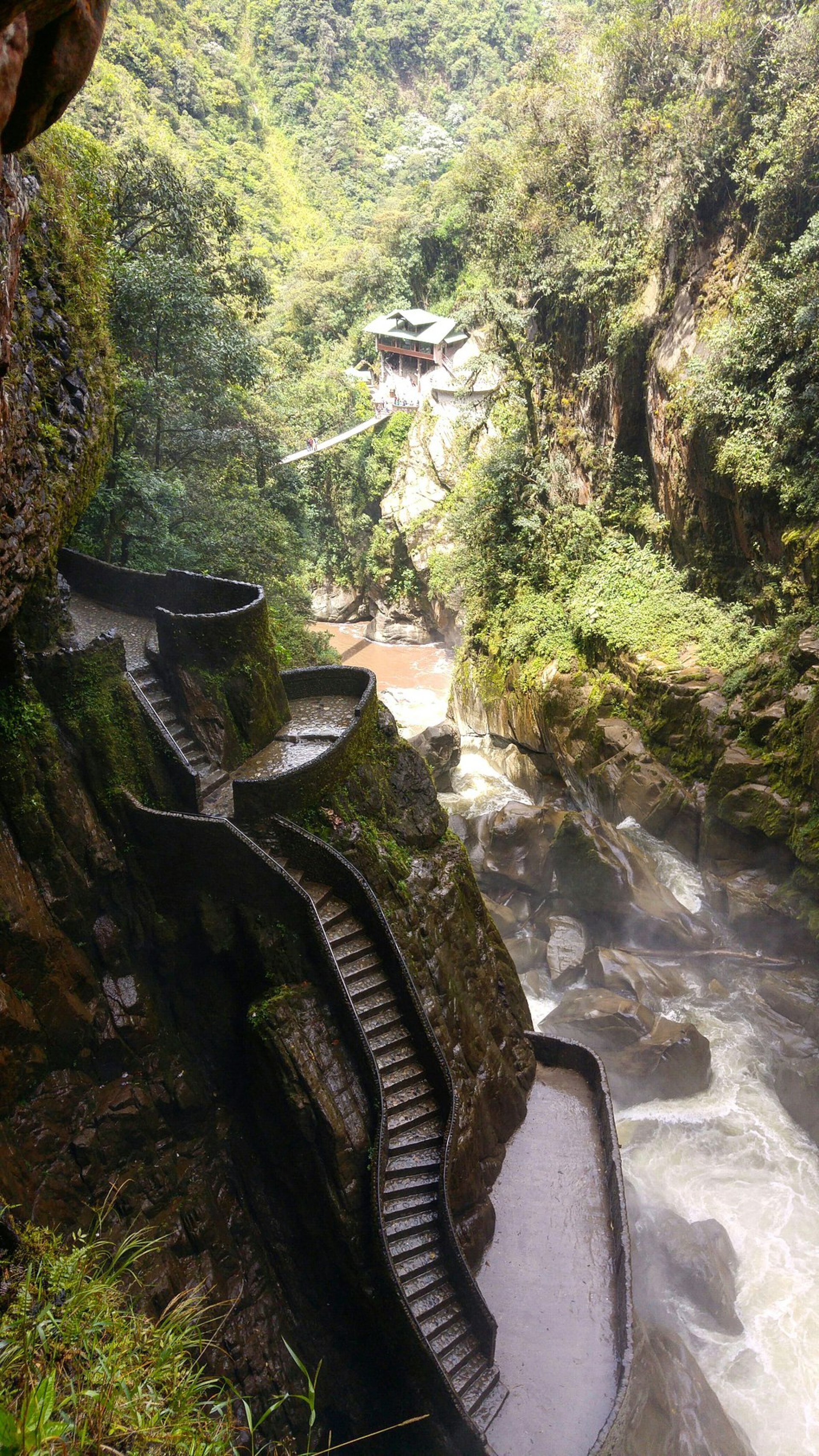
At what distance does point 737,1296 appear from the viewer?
1191 cm

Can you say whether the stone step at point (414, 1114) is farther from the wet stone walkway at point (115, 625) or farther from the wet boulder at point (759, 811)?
the wet boulder at point (759, 811)

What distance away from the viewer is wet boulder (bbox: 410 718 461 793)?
74.8 feet

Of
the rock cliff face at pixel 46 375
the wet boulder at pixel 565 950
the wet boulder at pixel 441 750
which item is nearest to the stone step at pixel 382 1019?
the rock cliff face at pixel 46 375

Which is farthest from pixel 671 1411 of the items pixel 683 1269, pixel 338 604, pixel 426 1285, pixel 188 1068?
pixel 338 604

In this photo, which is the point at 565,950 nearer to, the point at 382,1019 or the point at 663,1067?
the point at 663,1067

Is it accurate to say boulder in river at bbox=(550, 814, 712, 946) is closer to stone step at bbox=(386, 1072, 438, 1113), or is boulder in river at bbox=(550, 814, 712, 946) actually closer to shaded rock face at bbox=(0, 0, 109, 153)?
stone step at bbox=(386, 1072, 438, 1113)

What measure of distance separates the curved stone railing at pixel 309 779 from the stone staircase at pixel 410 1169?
645 millimetres

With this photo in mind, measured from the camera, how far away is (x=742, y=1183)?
13.2 metres

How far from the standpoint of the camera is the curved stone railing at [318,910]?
901 cm

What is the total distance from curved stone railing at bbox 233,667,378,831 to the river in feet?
24.0

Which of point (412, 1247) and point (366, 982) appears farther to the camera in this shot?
point (366, 982)

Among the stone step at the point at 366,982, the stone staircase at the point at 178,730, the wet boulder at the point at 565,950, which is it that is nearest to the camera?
the stone step at the point at 366,982

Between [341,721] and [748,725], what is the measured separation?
8.93 metres

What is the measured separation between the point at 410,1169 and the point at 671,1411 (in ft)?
15.8
